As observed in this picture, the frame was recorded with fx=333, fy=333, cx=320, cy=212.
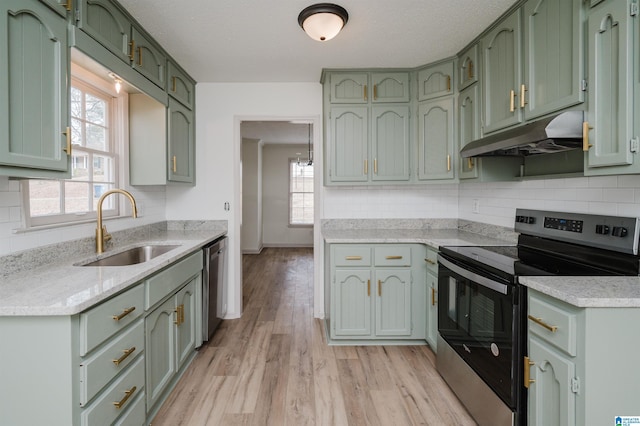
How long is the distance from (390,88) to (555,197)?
5.33 feet

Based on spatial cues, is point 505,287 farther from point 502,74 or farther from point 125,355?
point 125,355

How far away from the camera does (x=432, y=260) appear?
2592 mm

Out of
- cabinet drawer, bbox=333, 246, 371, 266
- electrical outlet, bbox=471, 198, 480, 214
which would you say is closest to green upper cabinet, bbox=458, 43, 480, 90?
electrical outlet, bbox=471, 198, 480, 214

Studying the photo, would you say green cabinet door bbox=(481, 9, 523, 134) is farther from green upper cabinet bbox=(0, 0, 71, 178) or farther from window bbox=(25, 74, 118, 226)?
window bbox=(25, 74, 118, 226)

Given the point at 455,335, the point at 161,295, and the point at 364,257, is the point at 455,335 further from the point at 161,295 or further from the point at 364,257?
the point at 161,295

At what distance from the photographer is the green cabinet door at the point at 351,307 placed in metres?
2.76

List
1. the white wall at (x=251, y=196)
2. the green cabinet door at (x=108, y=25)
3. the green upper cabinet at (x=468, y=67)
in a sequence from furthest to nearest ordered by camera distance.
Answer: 1. the white wall at (x=251, y=196)
2. the green upper cabinet at (x=468, y=67)
3. the green cabinet door at (x=108, y=25)

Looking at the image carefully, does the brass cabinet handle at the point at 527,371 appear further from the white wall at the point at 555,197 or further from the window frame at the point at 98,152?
the window frame at the point at 98,152

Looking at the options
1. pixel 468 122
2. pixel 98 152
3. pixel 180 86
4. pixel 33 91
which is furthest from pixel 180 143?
pixel 468 122

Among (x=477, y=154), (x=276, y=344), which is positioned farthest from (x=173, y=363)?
(x=477, y=154)

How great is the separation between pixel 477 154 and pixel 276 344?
2.16m

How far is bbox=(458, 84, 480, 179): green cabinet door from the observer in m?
2.50

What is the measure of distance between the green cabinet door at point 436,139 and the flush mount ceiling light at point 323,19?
119cm

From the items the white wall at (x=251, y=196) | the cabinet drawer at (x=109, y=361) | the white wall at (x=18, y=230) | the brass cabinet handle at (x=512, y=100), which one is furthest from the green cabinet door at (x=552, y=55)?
the white wall at (x=251, y=196)
